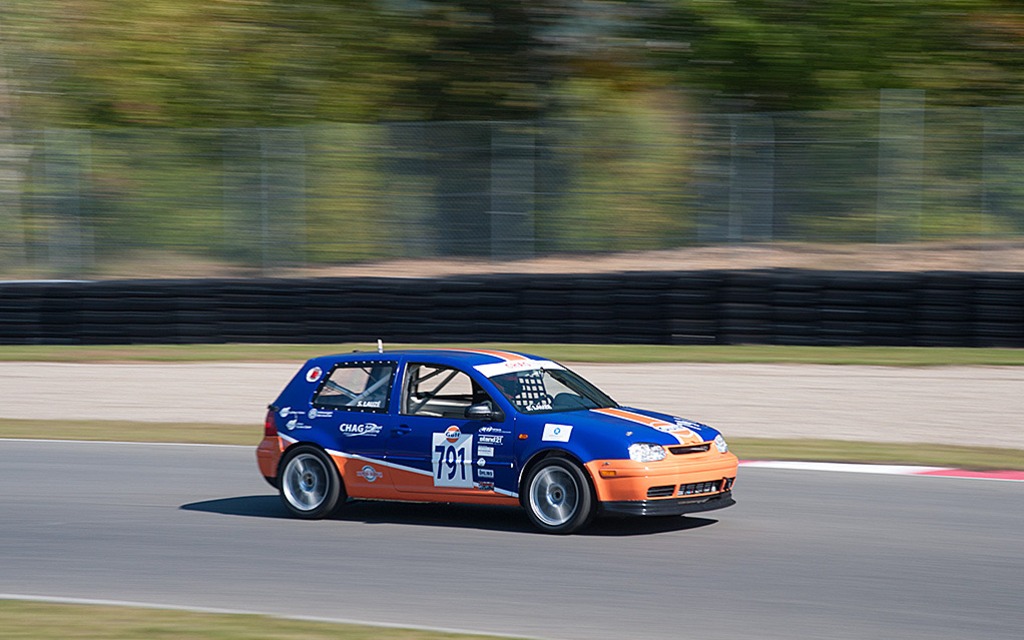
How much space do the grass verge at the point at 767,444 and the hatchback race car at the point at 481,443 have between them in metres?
3.79

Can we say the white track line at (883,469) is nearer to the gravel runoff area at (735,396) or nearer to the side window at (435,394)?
the gravel runoff area at (735,396)

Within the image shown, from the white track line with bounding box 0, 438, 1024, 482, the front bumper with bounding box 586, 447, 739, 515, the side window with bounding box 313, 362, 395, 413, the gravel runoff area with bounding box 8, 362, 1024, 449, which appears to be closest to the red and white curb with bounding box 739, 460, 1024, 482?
the white track line with bounding box 0, 438, 1024, 482

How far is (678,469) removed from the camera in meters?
8.81

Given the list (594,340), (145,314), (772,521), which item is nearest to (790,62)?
(594,340)

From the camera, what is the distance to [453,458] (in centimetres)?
935

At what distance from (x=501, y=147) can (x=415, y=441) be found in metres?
13.4

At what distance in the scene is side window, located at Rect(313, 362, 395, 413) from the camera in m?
9.87

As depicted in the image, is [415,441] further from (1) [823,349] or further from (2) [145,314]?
(2) [145,314]

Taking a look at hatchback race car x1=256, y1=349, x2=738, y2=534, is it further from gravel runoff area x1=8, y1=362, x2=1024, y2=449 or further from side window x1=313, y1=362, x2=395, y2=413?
gravel runoff area x1=8, y1=362, x2=1024, y2=449

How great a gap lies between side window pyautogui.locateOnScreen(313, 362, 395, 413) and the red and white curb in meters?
4.08

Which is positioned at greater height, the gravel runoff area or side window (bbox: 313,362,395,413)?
side window (bbox: 313,362,395,413)

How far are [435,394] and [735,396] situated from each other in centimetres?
698

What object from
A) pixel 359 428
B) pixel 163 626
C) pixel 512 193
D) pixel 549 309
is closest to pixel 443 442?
pixel 359 428

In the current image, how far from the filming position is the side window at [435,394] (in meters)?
9.64
